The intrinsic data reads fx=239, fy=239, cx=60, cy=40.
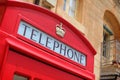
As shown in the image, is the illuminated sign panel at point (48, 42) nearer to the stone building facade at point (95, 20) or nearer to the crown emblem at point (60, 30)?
the crown emblem at point (60, 30)

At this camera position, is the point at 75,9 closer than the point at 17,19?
No

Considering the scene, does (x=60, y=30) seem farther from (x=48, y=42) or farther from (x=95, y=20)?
(x=95, y=20)

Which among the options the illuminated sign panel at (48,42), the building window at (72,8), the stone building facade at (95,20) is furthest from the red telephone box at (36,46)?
the building window at (72,8)

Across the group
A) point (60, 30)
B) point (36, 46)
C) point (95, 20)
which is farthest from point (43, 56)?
point (95, 20)

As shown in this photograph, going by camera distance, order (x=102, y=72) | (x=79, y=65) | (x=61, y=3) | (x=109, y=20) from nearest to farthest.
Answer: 1. (x=79, y=65)
2. (x=61, y=3)
3. (x=102, y=72)
4. (x=109, y=20)

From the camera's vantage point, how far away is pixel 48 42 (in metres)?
2.02

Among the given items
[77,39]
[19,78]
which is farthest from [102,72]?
[19,78]

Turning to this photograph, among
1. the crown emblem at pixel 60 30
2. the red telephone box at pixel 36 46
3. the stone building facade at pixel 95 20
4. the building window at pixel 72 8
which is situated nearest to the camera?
the red telephone box at pixel 36 46

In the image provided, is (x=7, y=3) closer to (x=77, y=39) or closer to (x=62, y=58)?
(x=62, y=58)

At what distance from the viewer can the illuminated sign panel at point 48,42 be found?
1871 millimetres

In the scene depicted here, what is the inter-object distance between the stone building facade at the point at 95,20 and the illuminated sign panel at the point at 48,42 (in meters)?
3.00

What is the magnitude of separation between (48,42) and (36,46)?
5.8 inches

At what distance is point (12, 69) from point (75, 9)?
201 inches

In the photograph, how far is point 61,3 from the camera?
5793 mm
